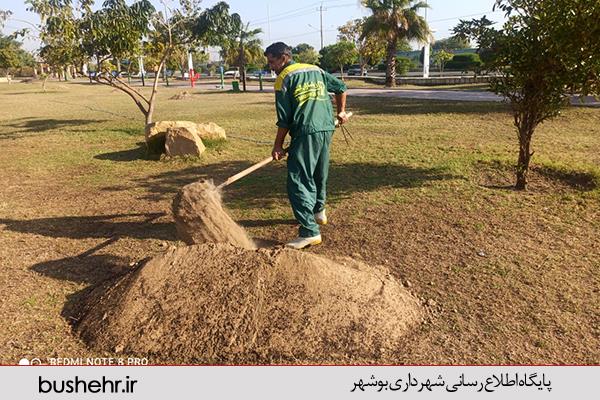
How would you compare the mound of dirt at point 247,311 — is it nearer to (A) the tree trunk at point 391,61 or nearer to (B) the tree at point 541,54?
(B) the tree at point 541,54

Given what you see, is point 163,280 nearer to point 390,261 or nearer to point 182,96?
point 390,261

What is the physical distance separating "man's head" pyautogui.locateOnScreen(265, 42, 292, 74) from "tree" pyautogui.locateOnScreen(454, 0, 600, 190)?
2.78 meters

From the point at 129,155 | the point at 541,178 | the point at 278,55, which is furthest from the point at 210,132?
the point at 541,178

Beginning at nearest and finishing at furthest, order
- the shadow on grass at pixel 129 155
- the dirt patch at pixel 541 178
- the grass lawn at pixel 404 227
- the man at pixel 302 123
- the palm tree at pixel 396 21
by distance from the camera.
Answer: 1. the grass lawn at pixel 404 227
2. the man at pixel 302 123
3. the dirt patch at pixel 541 178
4. the shadow on grass at pixel 129 155
5. the palm tree at pixel 396 21

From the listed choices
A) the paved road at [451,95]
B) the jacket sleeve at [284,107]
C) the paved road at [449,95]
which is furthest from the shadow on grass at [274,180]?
the paved road at [449,95]

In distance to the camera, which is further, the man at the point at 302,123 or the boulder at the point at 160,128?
the boulder at the point at 160,128

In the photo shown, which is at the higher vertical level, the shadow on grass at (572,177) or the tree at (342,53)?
the tree at (342,53)

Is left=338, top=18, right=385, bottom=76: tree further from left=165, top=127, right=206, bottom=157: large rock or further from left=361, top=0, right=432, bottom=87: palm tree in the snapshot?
left=165, top=127, right=206, bottom=157: large rock

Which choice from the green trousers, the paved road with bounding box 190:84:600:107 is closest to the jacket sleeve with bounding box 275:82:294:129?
the green trousers

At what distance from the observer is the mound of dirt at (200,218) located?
3.62 metres

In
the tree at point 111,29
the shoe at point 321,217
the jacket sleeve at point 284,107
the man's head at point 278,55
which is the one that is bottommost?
the shoe at point 321,217

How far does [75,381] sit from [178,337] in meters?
0.57

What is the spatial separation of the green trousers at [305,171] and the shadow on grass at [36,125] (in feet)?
33.5

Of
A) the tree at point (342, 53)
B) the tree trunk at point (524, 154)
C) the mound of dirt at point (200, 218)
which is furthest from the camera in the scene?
the tree at point (342, 53)
